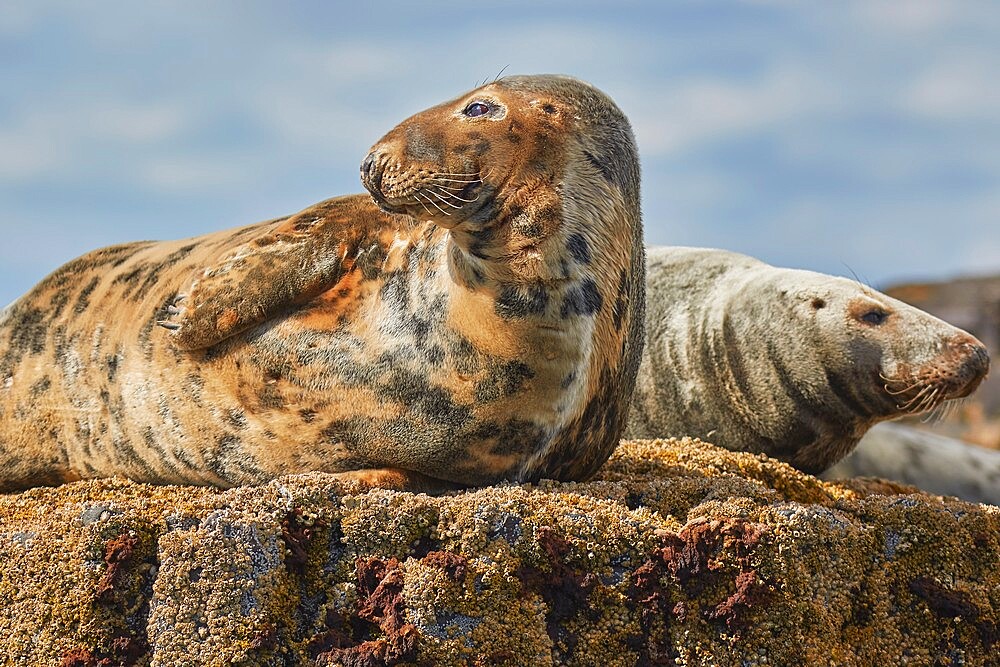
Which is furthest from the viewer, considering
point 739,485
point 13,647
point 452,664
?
point 739,485

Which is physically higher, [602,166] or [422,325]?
[602,166]

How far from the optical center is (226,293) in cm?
415

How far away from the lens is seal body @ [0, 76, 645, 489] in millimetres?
3695

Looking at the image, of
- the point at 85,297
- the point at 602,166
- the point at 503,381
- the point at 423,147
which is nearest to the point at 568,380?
the point at 503,381

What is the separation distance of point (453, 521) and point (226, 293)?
1.23 m

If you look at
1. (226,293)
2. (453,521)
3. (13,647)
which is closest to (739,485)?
(453,521)

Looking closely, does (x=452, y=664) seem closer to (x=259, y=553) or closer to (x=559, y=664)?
(x=559, y=664)

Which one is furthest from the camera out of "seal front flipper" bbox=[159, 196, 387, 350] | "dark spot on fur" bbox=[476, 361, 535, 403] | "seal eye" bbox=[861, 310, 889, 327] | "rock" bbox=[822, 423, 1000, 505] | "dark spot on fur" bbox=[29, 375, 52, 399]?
"rock" bbox=[822, 423, 1000, 505]

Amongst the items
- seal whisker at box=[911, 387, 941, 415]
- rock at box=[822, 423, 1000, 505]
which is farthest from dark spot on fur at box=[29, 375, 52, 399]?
rock at box=[822, 423, 1000, 505]

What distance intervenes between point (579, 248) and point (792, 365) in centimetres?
265

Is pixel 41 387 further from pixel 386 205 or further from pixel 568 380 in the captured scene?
pixel 568 380

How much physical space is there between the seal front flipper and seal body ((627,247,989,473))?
2.48 meters

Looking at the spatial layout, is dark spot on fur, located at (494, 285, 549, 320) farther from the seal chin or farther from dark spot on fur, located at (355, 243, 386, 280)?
dark spot on fur, located at (355, 243, 386, 280)

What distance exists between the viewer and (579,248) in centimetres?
372
